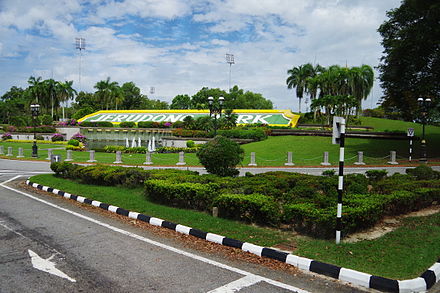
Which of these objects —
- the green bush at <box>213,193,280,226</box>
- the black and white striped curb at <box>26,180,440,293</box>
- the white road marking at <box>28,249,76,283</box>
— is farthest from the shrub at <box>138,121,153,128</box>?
the white road marking at <box>28,249,76,283</box>

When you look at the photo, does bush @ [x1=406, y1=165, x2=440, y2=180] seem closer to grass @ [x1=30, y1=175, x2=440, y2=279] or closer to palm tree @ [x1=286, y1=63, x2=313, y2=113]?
grass @ [x1=30, y1=175, x2=440, y2=279]

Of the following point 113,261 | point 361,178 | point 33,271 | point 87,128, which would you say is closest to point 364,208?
point 361,178

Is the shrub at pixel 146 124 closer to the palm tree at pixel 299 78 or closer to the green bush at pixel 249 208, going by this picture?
the palm tree at pixel 299 78

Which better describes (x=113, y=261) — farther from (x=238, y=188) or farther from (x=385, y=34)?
(x=385, y=34)

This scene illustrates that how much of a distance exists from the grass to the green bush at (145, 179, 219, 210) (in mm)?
348

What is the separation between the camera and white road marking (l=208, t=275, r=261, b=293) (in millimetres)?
4762

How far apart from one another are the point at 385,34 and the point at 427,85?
6.39m

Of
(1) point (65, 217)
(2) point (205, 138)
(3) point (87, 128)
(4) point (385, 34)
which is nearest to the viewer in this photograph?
(1) point (65, 217)

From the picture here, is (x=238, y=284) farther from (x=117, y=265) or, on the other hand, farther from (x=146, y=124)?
(x=146, y=124)

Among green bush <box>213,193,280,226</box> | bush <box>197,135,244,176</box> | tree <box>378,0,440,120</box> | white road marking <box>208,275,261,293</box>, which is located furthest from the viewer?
tree <box>378,0,440,120</box>

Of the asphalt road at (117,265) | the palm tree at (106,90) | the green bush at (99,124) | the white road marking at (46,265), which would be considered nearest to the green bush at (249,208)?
the asphalt road at (117,265)

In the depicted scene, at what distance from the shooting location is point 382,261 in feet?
18.2

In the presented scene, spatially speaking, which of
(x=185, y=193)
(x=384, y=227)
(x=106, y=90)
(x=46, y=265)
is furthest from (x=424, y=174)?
(x=106, y=90)

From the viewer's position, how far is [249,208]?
780 centimetres
